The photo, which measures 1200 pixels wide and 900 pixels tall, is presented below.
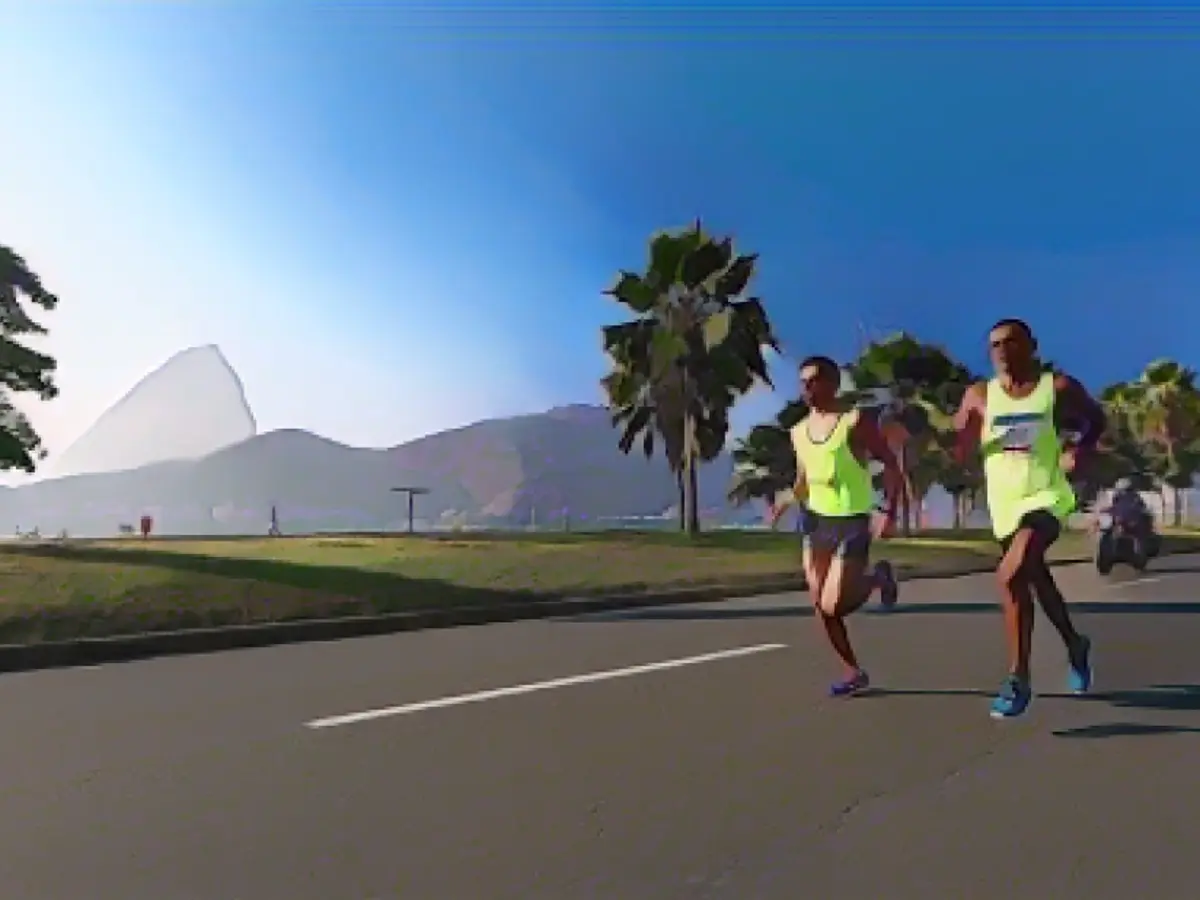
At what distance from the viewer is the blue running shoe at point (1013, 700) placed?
20.8 ft

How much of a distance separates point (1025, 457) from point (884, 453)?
34.0 inches

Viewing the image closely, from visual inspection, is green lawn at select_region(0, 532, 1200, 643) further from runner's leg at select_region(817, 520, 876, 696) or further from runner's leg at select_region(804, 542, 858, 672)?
runner's leg at select_region(817, 520, 876, 696)

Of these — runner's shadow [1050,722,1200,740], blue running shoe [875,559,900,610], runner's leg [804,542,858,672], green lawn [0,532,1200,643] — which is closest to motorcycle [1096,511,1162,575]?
green lawn [0,532,1200,643]

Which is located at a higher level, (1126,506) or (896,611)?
(1126,506)

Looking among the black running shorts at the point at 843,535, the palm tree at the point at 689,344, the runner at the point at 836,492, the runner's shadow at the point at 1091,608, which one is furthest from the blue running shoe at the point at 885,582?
the palm tree at the point at 689,344

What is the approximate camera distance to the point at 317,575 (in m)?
15.1

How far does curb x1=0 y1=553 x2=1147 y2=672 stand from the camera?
9.56 m

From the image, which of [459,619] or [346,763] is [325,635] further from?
[346,763]

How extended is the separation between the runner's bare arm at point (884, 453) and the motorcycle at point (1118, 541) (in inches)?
559

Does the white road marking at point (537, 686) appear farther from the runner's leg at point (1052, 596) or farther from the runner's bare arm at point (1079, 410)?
the runner's bare arm at point (1079, 410)

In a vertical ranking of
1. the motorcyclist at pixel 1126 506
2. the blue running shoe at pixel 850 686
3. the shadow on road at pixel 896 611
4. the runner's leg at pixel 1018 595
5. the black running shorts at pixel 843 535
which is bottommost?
the blue running shoe at pixel 850 686

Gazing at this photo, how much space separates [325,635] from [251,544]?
12.4 m

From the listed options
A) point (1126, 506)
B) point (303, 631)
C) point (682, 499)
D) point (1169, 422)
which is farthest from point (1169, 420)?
point (303, 631)

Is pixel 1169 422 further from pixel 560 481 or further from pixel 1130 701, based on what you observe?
pixel 560 481
